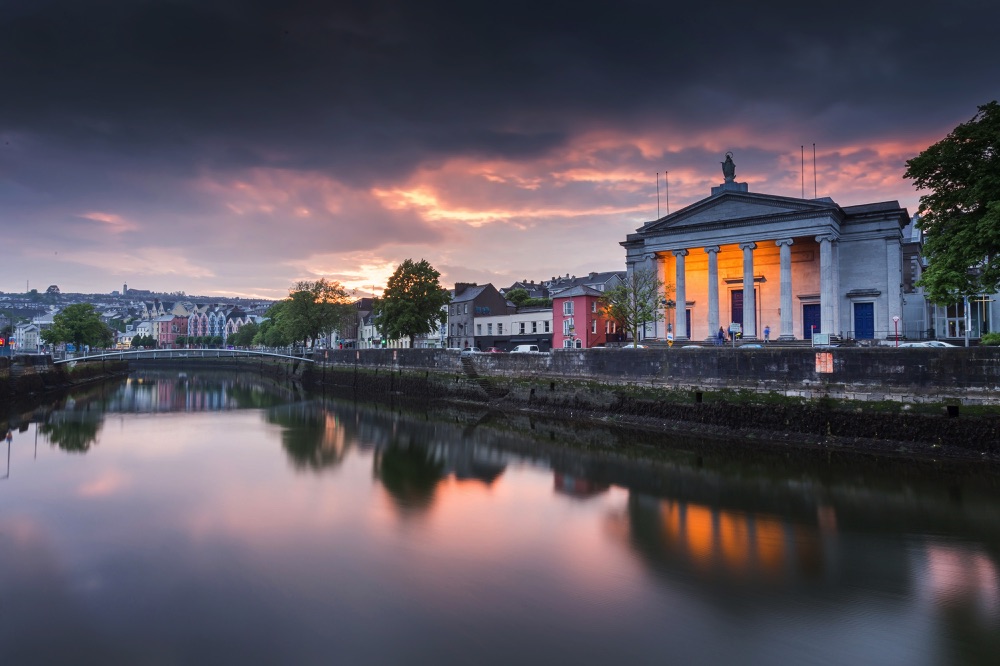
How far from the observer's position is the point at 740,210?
31734 mm

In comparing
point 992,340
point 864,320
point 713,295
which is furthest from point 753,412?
point 864,320

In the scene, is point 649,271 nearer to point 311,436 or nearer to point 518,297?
point 311,436

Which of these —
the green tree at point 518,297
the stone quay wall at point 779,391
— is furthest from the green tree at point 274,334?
the stone quay wall at point 779,391

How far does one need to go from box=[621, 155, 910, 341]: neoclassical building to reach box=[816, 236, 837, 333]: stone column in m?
0.05

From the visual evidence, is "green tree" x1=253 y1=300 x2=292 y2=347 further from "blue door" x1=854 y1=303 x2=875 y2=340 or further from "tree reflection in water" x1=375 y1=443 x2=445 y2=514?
"blue door" x1=854 y1=303 x2=875 y2=340

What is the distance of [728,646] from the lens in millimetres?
7289

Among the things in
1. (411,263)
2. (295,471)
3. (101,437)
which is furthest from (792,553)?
(411,263)

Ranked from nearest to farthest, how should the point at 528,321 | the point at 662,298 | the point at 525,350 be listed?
the point at 662,298, the point at 525,350, the point at 528,321

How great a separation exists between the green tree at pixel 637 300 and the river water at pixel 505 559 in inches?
545

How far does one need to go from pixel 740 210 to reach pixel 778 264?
175 inches

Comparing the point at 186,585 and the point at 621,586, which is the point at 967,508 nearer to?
the point at 621,586

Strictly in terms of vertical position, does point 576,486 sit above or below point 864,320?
below

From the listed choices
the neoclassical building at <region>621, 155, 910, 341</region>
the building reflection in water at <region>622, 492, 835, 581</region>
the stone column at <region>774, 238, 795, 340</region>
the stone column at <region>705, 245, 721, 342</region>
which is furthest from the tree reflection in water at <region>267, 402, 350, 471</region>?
the stone column at <region>774, 238, 795, 340</region>

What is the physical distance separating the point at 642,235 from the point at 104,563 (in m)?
32.0
